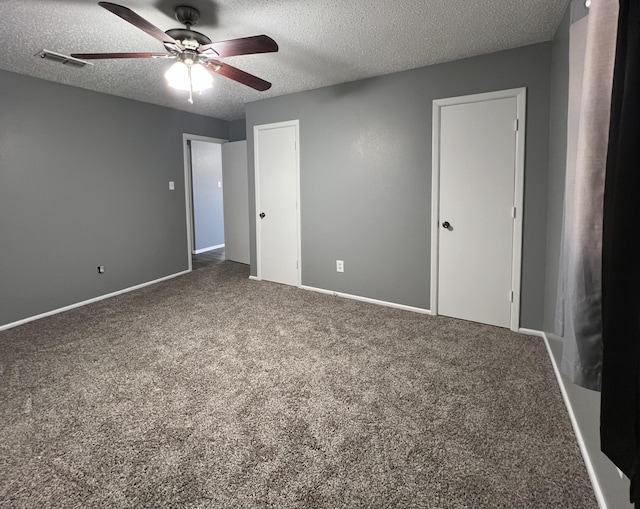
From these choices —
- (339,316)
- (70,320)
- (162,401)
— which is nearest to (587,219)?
(162,401)

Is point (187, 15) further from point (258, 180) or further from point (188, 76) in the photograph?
point (258, 180)

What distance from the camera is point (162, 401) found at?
7.32ft

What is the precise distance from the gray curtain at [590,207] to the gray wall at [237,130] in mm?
5562

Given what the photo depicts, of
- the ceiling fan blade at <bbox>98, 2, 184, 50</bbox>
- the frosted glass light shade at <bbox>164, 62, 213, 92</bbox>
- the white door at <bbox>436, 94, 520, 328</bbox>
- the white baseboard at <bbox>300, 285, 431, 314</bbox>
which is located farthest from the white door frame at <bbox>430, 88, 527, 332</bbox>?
the ceiling fan blade at <bbox>98, 2, 184, 50</bbox>

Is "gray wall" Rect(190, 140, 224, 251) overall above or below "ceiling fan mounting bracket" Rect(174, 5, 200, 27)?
below

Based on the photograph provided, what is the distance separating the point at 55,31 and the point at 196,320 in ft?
8.27

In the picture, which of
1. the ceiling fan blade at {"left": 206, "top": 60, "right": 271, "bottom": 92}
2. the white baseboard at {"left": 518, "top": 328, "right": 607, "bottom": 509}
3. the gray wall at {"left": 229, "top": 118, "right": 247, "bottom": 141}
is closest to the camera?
the white baseboard at {"left": 518, "top": 328, "right": 607, "bottom": 509}

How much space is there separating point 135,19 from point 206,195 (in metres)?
5.58

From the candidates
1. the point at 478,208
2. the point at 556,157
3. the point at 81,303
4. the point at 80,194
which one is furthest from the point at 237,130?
the point at 556,157

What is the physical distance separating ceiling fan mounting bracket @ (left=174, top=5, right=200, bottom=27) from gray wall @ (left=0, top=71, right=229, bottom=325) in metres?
2.23

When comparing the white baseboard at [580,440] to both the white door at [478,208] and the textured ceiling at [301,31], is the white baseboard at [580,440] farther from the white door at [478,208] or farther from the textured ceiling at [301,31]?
the textured ceiling at [301,31]

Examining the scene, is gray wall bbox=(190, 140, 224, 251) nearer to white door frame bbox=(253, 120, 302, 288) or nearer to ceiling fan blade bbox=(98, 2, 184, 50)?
white door frame bbox=(253, 120, 302, 288)

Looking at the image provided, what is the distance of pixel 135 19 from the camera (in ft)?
6.14

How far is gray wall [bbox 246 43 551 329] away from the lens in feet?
9.96
